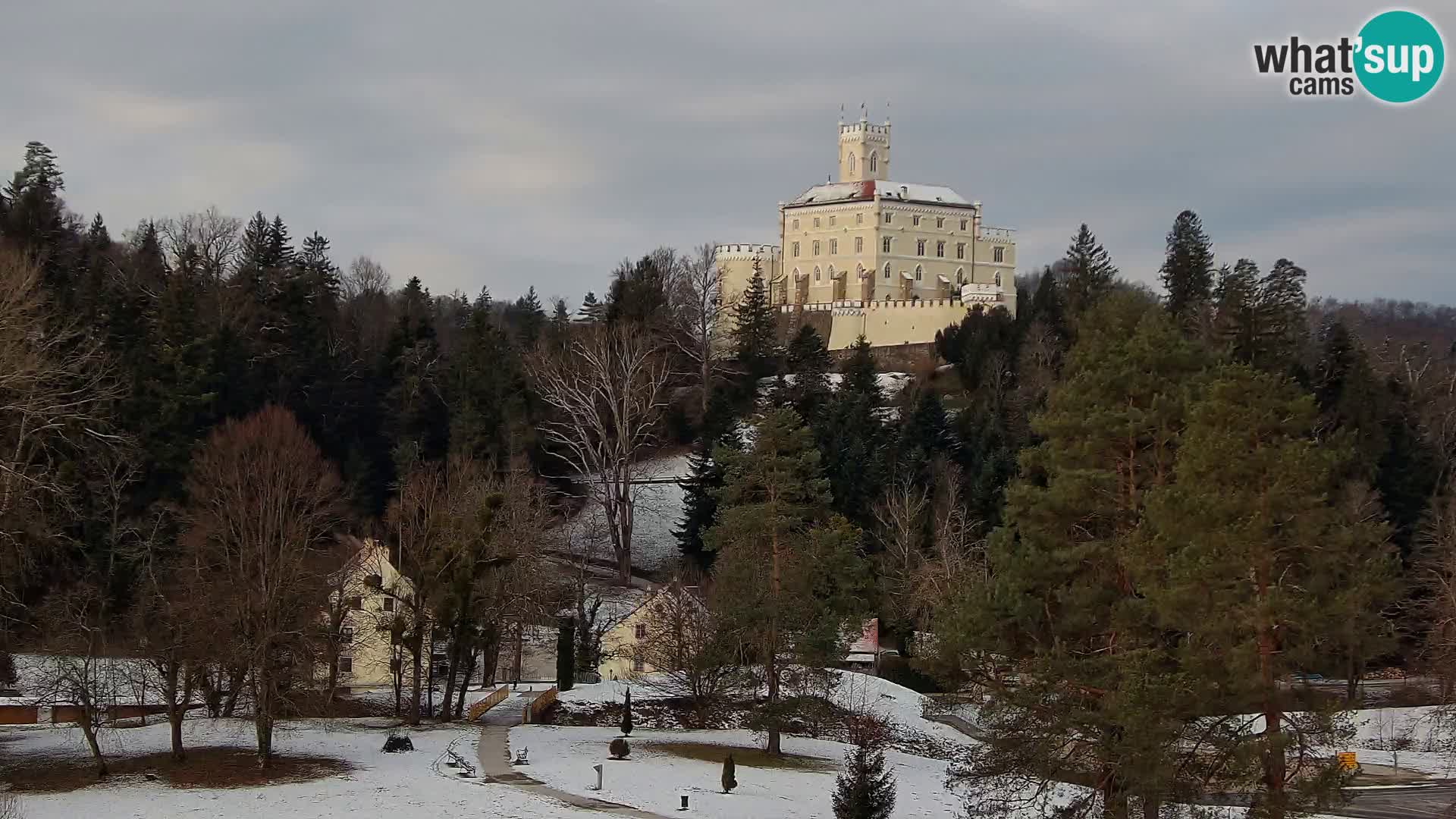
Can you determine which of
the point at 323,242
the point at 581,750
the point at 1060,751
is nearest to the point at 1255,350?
the point at 581,750

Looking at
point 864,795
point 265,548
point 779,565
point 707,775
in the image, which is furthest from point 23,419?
point 864,795

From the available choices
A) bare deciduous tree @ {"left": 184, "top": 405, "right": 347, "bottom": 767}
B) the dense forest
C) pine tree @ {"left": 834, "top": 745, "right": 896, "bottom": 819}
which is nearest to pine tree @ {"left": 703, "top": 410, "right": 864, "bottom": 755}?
the dense forest

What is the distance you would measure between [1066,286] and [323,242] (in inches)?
2252

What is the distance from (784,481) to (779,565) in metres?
2.06

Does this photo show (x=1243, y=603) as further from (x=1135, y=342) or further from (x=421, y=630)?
(x=421, y=630)

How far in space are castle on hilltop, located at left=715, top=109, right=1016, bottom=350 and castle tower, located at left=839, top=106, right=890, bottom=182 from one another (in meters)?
1.33

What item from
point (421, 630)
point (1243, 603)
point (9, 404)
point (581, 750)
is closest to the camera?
point (1243, 603)

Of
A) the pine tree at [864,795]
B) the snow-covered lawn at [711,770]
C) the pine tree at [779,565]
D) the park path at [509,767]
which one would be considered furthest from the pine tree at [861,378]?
the pine tree at [864,795]

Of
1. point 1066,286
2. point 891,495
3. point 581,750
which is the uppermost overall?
point 1066,286

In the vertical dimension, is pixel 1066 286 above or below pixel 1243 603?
above

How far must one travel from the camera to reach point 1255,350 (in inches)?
2323

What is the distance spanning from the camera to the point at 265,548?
108ft

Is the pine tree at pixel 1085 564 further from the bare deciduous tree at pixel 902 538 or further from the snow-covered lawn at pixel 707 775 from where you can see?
the bare deciduous tree at pixel 902 538

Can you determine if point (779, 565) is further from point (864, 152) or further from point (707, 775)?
point (864, 152)
